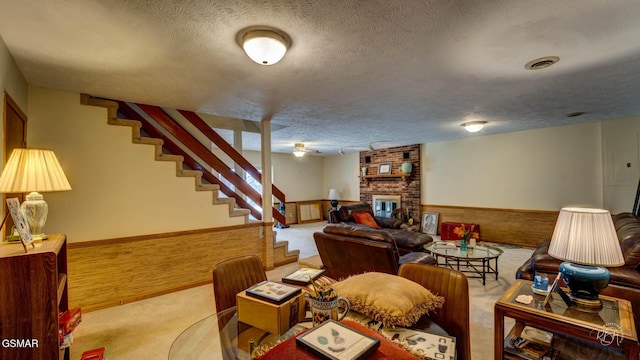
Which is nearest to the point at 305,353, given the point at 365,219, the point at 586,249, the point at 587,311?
the point at 586,249

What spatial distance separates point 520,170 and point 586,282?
471cm

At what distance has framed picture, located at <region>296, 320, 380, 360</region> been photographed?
0.89 meters

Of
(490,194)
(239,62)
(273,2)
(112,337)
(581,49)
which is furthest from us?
(490,194)

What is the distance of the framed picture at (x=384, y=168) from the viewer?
25.3ft

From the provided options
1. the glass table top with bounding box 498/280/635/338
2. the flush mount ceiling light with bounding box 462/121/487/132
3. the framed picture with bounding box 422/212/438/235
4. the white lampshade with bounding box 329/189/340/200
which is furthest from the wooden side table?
the white lampshade with bounding box 329/189/340/200

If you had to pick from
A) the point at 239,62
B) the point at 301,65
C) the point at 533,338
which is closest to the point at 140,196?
the point at 239,62

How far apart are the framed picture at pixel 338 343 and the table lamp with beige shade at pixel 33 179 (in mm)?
1740

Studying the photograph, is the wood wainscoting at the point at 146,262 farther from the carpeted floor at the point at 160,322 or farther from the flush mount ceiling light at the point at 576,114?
the flush mount ceiling light at the point at 576,114

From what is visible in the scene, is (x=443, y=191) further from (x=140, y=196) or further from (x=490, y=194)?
(x=140, y=196)

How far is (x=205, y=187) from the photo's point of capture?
3.76 m

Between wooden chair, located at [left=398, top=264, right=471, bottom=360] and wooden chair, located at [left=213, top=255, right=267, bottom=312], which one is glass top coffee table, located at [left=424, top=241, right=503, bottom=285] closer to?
wooden chair, located at [left=398, top=264, right=471, bottom=360]

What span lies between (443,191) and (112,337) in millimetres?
6658

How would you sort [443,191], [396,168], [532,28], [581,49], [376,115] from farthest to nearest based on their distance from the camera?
[396,168]
[443,191]
[376,115]
[581,49]
[532,28]

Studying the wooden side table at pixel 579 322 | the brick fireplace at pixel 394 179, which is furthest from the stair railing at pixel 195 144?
the brick fireplace at pixel 394 179
